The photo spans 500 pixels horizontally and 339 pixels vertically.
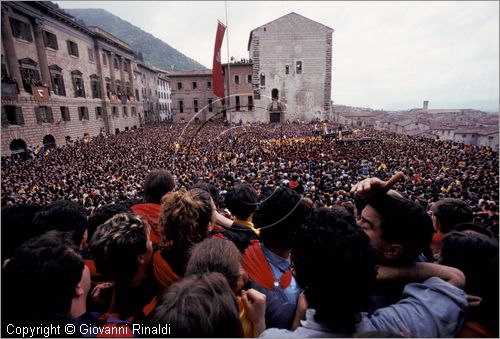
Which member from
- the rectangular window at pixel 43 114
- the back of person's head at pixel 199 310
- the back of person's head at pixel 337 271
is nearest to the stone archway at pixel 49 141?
the rectangular window at pixel 43 114

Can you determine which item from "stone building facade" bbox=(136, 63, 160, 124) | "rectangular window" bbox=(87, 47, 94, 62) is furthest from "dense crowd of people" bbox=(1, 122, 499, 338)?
"stone building facade" bbox=(136, 63, 160, 124)

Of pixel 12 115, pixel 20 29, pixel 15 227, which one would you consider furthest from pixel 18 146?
pixel 15 227

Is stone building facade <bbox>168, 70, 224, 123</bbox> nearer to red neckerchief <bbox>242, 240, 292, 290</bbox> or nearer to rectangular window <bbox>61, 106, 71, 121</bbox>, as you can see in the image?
rectangular window <bbox>61, 106, 71, 121</bbox>

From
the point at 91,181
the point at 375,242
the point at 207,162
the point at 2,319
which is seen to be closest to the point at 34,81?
the point at 91,181

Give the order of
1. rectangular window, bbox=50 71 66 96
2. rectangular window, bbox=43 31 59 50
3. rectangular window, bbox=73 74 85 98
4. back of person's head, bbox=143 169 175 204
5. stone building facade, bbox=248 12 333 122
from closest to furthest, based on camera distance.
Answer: back of person's head, bbox=143 169 175 204
rectangular window, bbox=43 31 59 50
rectangular window, bbox=50 71 66 96
rectangular window, bbox=73 74 85 98
stone building facade, bbox=248 12 333 122

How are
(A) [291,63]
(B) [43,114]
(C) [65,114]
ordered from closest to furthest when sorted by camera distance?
(B) [43,114], (C) [65,114], (A) [291,63]

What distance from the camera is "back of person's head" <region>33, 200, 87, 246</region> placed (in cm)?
258

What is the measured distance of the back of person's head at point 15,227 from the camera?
242 centimetres

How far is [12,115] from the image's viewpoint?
64.3 ft

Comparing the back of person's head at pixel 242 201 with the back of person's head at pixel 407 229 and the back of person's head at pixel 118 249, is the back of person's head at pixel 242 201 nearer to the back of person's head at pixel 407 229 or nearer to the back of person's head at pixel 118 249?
the back of person's head at pixel 118 249

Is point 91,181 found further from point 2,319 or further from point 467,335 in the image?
point 467,335

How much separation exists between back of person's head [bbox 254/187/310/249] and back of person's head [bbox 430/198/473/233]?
6.93 ft

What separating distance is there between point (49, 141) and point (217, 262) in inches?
1139

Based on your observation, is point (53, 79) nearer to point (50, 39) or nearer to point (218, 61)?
point (50, 39)
